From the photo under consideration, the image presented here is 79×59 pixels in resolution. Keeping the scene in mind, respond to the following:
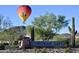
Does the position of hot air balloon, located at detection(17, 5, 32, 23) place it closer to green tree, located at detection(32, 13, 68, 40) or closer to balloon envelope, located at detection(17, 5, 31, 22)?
balloon envelope, located at detection(17, 5, 31, 22)

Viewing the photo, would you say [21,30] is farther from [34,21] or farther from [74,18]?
[74,18]

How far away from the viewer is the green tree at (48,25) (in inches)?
194

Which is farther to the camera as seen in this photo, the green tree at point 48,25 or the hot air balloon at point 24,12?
the green tree at point 48,25

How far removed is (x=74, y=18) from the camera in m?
4.86

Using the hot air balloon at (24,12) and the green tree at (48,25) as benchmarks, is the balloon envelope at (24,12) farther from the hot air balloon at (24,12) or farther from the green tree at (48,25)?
the green tree at (48,25)

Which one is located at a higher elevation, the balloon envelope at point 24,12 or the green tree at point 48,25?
the balloon envelope at point 24,12

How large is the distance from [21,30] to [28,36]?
0.22 metres

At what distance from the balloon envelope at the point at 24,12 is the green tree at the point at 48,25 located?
26 cm

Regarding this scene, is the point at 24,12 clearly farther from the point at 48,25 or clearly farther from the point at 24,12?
the point at 48,25

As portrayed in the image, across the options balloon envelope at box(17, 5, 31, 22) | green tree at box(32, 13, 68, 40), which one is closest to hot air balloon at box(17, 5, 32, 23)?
balloon envelope at box(17, 5, 31, 22)

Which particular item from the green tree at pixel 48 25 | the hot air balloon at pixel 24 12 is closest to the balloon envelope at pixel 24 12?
the hot air balloon at pixel 24 12

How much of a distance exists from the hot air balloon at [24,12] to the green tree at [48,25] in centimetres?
26

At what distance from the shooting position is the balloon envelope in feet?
15.6
